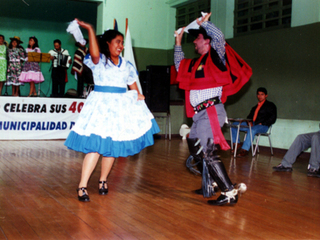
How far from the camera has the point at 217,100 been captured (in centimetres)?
305

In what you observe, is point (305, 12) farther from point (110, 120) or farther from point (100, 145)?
point (100, 145)

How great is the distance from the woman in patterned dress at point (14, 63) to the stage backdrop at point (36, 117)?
170 cm

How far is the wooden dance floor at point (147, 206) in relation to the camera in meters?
2.28

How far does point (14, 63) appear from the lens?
9102 mm

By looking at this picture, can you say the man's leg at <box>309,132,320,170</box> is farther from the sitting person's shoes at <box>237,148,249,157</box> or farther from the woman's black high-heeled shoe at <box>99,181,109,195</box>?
the woman's black high-heeled shoe at <box>99,181,109,195</box>

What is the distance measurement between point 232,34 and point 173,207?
21.1 feet

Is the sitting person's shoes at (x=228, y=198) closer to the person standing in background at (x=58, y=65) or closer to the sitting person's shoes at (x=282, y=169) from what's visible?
the sitting person's shoes at (x=282, y=169)

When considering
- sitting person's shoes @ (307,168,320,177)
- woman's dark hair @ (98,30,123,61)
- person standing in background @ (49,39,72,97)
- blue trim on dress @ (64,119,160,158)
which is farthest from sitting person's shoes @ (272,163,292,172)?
person standing in background @ (49,39,72,97)

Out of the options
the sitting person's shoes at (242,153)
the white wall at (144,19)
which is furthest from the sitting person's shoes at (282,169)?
the white wall at (144,19)

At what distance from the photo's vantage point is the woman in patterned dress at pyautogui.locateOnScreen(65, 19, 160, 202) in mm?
2932

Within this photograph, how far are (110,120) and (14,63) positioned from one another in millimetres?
7074

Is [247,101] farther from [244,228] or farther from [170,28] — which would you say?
[244,228]

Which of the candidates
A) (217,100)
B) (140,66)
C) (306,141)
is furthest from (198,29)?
(140,66)

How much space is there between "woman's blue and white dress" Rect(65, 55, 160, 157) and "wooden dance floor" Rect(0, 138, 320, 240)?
46 centimetres
